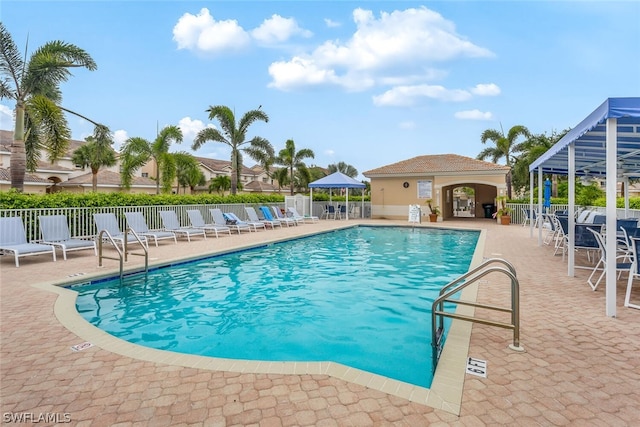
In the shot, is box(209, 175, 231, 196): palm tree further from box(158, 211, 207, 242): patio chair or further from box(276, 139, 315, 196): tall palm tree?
box(158, 211, 207, 242): patio chair

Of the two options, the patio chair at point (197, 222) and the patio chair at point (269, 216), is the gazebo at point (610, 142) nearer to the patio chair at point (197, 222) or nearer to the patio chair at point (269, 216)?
the patio chair at point (197, 222)

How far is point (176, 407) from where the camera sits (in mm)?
2656

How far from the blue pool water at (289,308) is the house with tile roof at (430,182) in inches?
504

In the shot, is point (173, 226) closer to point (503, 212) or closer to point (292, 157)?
point (503, 212)

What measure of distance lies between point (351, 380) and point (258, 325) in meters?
2.53

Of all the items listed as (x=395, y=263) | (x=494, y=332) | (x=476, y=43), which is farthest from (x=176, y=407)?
(x=476, y=43)

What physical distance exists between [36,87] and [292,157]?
78.9 ft

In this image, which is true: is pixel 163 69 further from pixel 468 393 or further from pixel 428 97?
pixel 468 393

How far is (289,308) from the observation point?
6.04 metres

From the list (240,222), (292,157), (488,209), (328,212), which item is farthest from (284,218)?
(292,157)

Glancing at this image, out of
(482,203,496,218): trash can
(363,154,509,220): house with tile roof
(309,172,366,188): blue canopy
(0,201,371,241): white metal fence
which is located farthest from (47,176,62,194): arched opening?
(482,203,496,218): trash can

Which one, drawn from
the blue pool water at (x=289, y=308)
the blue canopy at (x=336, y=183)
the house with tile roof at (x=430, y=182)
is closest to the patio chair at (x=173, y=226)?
the blue pool water at (x=289, y=308)

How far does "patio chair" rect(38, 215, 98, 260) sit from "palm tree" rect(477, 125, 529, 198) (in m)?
32.2

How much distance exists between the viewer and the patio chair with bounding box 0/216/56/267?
848 cm
